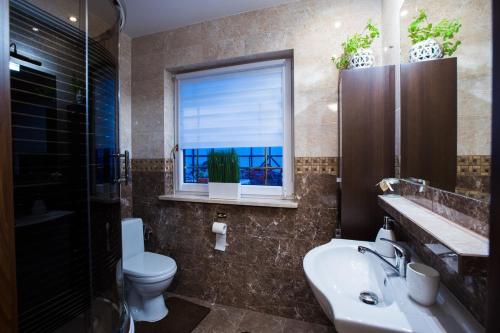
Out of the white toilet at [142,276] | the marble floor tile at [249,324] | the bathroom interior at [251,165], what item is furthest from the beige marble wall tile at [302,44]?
the marble floor tile at [249,324]

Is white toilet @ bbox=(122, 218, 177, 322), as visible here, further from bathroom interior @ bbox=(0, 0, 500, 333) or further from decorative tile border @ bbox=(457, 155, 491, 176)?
decorative tile border @ bbox=(457, 155, 491, 176)

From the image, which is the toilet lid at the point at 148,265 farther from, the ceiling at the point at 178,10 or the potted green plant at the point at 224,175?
the ceiling at the point at 178,10

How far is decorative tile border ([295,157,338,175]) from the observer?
160 cm

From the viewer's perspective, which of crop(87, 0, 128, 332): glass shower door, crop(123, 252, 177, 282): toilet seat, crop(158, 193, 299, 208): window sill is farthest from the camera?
crop(158, 193, 299, 208): window sill

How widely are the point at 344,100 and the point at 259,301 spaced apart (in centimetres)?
164

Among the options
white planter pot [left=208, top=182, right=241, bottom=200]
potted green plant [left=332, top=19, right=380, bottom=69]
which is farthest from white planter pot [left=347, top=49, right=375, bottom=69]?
white planter pot [left=208, top=182, right=241, bottom=200]

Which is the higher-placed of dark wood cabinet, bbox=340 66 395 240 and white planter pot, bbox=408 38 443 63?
white planter pot, bbox=408 38 443 63

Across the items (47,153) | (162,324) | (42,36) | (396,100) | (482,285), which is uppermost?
(42,36)

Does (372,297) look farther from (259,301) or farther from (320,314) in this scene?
(259,301)

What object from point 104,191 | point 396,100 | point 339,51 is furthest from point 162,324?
point 339,51

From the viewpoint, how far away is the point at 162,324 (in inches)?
64.3

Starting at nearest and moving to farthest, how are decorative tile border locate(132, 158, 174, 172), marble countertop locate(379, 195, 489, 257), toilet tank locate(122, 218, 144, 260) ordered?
marble countertop locate(379, 195, 489, 257) → toilet tank locate(122, 218, 144, 260) → decorative tile border locate(132, 158, 174, 172)

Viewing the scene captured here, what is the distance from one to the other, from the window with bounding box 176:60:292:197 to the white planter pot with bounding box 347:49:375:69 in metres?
0.59

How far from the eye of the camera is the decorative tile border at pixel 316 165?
1604mm
